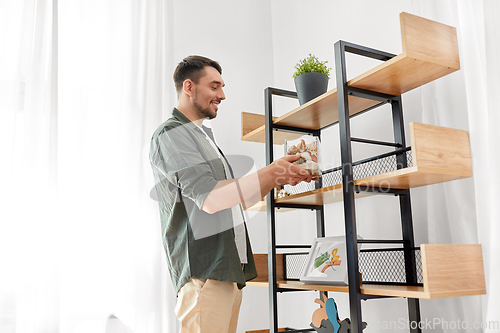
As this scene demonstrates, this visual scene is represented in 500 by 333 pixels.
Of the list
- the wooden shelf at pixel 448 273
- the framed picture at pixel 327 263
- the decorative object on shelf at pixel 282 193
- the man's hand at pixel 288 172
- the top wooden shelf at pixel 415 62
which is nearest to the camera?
the wooden shelf at pixel 448 273

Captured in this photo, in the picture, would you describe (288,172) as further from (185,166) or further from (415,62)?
(415,62)

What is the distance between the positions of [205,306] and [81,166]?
96 centimetres

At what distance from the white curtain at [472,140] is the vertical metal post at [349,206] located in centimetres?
29

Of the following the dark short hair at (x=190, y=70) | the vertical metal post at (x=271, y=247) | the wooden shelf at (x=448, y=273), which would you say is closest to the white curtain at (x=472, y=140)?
the wooden shelf at (x=448, y=273)

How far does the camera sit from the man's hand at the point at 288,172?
119 centimetres

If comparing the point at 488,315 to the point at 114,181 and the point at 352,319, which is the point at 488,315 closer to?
the point at 352,319

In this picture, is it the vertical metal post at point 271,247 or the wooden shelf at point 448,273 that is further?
the vertical metal post at point 271,247

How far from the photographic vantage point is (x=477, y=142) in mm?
1129

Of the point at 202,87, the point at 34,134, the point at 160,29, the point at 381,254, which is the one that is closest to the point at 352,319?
the point at 381,254

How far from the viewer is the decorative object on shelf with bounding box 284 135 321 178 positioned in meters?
A: 1.26

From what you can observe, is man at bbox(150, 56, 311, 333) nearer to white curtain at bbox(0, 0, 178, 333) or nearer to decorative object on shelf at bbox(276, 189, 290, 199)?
decorative object on shelf at bbox(276, 189, 290, 199)

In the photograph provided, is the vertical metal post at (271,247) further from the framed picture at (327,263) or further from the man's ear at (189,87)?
the man's ear at (189,87)

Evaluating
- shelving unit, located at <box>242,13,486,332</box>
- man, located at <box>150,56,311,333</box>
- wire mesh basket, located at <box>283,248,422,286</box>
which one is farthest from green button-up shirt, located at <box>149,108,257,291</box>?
wire mesh basket, located at <box>283,248,422,286</box>

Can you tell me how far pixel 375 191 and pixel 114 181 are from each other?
3.71 ft
